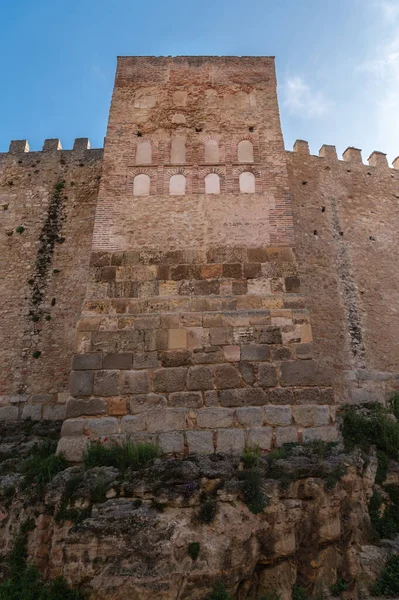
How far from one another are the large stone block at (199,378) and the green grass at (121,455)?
961mm

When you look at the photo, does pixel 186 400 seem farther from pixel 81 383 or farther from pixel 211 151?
pixel 211 151

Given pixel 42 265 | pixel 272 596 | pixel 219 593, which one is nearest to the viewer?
pixel 219 593

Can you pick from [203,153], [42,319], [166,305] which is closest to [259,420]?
[166,305]

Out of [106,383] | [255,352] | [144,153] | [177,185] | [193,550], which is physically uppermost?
[144,153]

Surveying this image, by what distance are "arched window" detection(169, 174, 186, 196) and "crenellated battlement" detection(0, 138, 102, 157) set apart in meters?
7.45

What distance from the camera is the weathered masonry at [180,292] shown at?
6297 millimetres

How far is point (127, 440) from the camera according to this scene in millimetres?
6074

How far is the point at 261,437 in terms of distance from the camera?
615 cm

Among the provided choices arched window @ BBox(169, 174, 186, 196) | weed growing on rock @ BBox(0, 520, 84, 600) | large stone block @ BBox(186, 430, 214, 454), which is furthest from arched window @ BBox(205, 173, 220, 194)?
weed growing on rock @ BBox(0, 520, 84, 600)

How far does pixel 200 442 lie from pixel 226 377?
36.8 inches

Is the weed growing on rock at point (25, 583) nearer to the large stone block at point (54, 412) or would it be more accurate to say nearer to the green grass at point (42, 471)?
the green grass at point (42, 471)

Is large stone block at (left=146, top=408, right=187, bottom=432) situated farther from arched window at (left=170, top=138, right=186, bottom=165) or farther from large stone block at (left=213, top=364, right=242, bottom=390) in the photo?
arched window at (left=170, top=138, right=186, bottom=165)

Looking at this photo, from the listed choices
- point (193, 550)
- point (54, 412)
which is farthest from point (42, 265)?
point (193, 550)

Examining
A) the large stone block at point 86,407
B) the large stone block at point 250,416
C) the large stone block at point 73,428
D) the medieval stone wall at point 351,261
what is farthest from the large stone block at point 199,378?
the medieval stone wall at point 351,261
